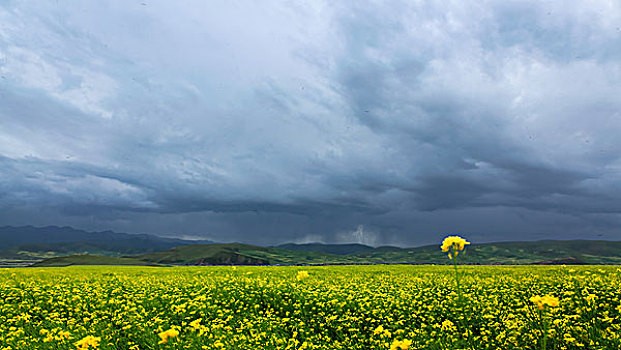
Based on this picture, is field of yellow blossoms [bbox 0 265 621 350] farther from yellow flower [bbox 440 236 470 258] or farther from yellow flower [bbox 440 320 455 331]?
yellow flower [bbox 440 236 470 258]

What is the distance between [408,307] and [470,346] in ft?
12.9

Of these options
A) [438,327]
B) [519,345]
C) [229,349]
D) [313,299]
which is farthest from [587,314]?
[229,349]

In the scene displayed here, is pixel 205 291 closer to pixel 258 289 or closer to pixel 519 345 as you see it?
pixel 258 289

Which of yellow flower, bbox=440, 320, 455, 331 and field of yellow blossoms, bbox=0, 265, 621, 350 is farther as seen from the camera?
yellow flower, bbox=440, 320, 455, 331

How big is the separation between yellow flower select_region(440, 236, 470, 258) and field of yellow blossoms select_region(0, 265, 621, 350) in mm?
2801

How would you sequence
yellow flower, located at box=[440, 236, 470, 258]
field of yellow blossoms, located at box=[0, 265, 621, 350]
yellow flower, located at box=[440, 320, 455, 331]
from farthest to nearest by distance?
yellow flower, located at box=[440, 320, 455, 331]
field of yellow blossoms, located at box=[0, 265, 621, 350]
yellow flower, located at box=[440, 236, 470, 258]

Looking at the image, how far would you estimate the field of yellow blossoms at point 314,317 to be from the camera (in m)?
10.4

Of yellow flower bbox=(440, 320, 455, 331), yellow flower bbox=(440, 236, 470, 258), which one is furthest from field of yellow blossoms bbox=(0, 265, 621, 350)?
yellow flower bbox=(440, 236, 470, 258)

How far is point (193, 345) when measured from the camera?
10.0 meters

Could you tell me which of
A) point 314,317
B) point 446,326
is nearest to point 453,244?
point 446,326

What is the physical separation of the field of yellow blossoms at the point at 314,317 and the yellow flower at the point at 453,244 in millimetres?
2801

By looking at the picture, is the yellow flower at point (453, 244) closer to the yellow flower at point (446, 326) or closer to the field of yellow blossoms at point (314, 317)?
the field of yellow blossoms at point (314, 317)

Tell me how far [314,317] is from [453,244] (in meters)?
7.68

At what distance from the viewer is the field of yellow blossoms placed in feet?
34.0
